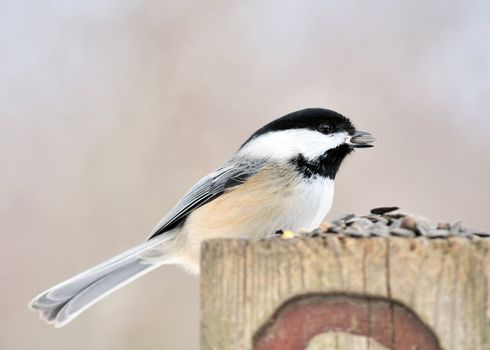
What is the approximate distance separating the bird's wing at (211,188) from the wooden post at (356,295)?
1.21 metres

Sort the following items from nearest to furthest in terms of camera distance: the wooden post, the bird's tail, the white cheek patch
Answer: the wooden post, the bird's tail, the white cheek patch

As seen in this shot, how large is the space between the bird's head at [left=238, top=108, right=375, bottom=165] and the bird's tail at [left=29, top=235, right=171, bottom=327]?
1.63ft

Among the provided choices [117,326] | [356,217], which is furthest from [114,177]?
[356,217]

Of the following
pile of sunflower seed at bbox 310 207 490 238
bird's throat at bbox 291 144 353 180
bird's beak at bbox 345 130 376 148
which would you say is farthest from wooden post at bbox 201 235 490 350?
bird's beak at bbox 345 130 376 148

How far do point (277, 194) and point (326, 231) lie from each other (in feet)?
3.09

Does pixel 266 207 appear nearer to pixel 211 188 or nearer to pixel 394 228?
pixel 211 188

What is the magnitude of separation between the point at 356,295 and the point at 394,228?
9.3 inches

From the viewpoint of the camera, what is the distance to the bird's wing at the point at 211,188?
268 centimetres

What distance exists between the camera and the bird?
8.26 ft

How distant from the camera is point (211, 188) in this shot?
272 cm

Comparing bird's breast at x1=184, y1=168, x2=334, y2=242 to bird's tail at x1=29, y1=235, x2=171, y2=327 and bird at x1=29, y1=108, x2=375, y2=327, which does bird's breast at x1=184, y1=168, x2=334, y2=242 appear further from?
bird's tail at x1=29, y1=235, x2=171, y2=327

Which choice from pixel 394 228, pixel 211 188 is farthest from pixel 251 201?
pixel 394 228

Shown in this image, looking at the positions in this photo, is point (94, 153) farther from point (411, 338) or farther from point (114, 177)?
point (411, 338)

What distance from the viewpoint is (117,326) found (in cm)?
369
